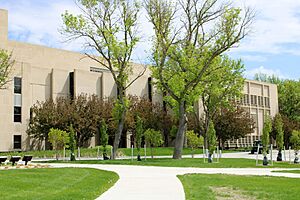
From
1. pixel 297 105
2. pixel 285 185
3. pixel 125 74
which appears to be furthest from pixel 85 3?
pixel 297 105

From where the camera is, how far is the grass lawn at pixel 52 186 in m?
13.2

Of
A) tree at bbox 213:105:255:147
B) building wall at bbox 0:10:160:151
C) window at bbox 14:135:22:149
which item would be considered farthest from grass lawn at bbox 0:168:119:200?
tree at bbox 213:105:255:147

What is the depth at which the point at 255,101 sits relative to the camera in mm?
82312

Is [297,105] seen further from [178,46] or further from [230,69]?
[178,46]

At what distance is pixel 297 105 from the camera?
306 feet

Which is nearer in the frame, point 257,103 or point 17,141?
point 17,141

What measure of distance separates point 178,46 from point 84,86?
24927 mm

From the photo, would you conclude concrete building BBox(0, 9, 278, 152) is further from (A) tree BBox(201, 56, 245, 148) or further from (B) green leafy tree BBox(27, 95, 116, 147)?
(A) tree BBox(201, 56, 245, 148)

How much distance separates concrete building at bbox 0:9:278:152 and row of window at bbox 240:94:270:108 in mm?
17627

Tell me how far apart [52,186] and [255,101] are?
230ft

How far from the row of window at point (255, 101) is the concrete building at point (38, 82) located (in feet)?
57.8

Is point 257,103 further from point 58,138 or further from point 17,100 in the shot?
point 58,138

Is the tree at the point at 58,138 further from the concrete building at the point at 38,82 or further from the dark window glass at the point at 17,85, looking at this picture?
the dark window glass at the point at 17,85

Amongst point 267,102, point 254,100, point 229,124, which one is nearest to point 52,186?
point 229,124
